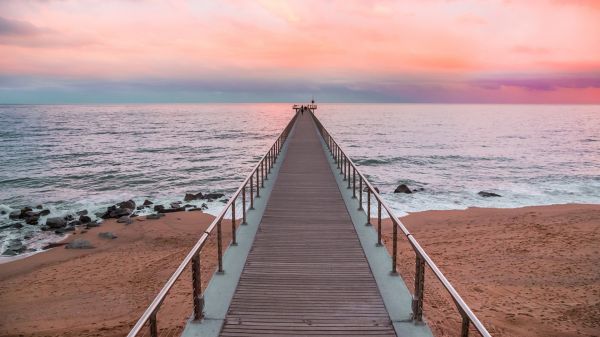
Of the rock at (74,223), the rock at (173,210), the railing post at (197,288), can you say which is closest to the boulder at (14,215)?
the rock at (74,223)

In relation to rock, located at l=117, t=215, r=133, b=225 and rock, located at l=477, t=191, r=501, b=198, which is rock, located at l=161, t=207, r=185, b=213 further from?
rock, located at l=477, t=191, r=501, b=198

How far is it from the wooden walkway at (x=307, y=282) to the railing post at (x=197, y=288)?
1.05 ft

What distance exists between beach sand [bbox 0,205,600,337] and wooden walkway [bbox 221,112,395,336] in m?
2.96

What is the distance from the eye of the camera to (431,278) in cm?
1061

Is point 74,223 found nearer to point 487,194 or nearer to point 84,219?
point 84,219

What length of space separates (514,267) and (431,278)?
3.00 metres

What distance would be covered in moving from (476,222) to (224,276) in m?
14.2

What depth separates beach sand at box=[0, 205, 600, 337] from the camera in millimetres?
8672

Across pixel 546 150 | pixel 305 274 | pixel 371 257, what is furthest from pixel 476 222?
pixel 546 150

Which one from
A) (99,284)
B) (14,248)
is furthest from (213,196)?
(99,284)

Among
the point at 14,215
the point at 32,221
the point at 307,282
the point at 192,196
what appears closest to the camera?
the point at 307,282

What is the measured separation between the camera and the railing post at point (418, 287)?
4043mm

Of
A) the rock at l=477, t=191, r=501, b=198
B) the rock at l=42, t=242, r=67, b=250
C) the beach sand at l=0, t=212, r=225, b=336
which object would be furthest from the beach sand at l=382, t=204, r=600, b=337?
the rock at l=42, t=242, r=67, b=250

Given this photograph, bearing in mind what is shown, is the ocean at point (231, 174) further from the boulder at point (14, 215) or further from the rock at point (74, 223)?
the rock at point (74, 223)
